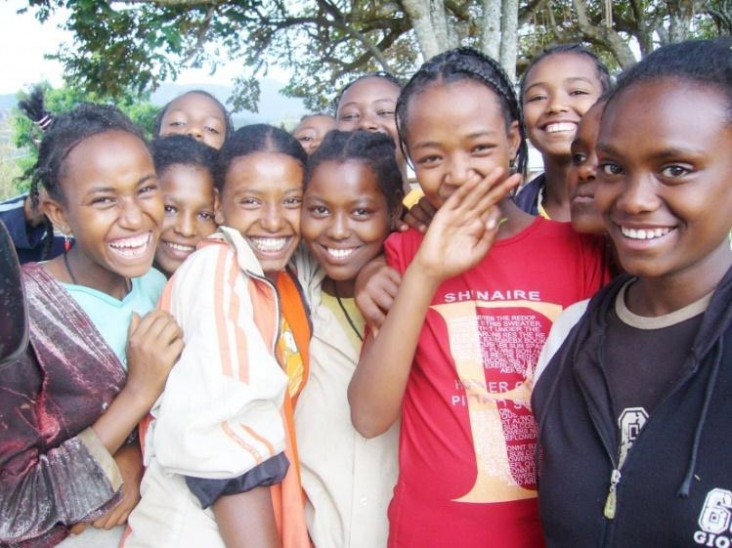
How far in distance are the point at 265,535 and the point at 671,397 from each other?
1018 mm

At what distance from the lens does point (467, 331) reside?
163 centimetres

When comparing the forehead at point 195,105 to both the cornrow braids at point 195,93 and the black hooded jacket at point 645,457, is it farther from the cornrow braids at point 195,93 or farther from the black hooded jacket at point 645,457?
Result: the black hooded jacket at point 645,457

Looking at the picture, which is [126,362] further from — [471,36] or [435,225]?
[471,36]

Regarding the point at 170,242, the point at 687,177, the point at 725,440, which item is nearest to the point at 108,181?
the point at 170,242

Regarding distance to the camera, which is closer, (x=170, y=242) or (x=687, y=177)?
(x=687, y=177)

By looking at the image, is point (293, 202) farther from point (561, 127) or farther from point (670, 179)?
point (670, 179)

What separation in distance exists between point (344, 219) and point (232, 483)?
A: 913mm

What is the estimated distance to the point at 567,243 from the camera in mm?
1704

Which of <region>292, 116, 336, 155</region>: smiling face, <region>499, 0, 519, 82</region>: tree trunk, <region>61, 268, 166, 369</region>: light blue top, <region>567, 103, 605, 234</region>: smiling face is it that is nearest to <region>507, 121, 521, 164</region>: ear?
<region>567, 103, 605, 234</region>: smiling face

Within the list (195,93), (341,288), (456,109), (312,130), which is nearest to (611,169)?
(456,109)

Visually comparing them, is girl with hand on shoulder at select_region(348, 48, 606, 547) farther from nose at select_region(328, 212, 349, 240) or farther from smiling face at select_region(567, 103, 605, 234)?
nose at select_region(328, 212, 349, 240)

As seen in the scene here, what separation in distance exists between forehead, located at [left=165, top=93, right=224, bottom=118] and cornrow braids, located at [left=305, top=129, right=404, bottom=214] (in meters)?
1.37

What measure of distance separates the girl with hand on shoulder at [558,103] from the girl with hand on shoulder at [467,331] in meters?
0.87

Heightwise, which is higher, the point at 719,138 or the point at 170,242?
the point at 719,138
